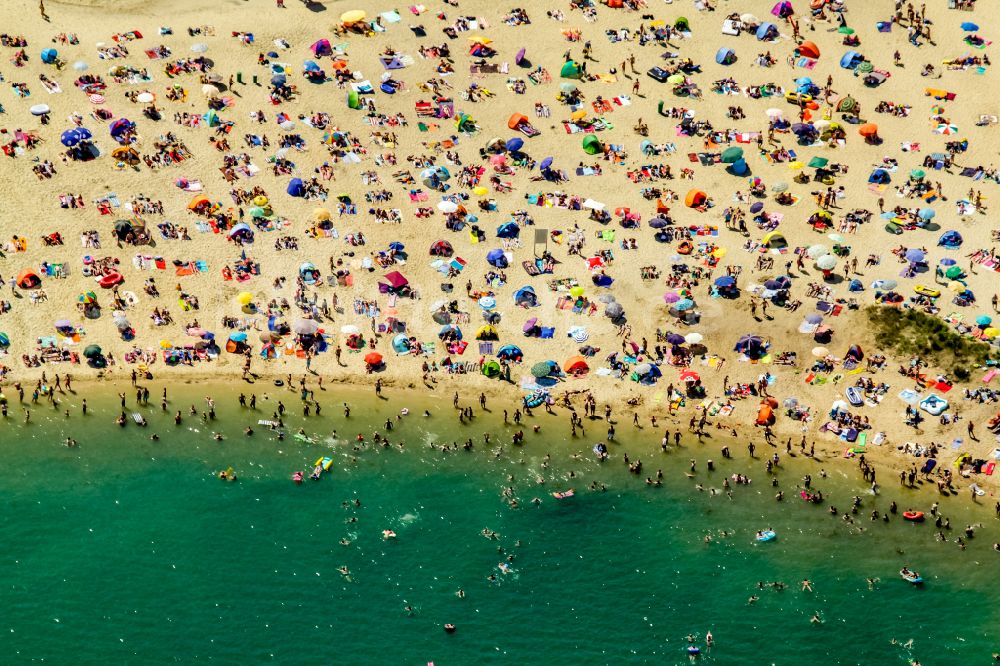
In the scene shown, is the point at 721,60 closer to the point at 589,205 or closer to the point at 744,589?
the point at 589,205

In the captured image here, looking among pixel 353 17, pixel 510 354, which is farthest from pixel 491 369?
pixel 353 17

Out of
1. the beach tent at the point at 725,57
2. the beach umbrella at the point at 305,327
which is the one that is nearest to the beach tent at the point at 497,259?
the beach umbrella at the point at 305,327

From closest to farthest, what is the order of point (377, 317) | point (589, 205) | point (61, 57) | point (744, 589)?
point (744, 589)
point (377, 317)
point (589, 205)
point (61, 57)

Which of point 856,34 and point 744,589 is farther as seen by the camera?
point 856,34

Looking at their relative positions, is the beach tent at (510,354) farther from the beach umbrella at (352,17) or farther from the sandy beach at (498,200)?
the beach umbrella at (352,17)

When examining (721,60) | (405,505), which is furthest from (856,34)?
(405,505)

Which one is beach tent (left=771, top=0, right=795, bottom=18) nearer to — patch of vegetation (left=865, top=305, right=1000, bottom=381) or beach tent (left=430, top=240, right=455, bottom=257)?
patch of vegetation (left=865, top=305, right=1000, bottom=381)

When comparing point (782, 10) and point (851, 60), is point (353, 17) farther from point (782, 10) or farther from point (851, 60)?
point (851, 60)

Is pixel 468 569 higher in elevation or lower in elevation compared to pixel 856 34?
lower
